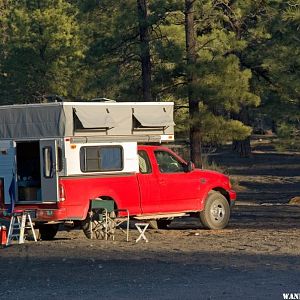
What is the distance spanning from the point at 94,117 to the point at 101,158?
2.87 ft

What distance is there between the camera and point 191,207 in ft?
58.6

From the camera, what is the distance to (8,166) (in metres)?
16.7

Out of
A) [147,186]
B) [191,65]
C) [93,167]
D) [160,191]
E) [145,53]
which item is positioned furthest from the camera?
[145,53]

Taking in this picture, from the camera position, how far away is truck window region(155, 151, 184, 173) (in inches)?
696

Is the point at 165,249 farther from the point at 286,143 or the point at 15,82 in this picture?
the point at 15,82

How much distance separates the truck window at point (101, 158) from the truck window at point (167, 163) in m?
1.18

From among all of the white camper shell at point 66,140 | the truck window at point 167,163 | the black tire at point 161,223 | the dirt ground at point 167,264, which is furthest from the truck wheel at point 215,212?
the white camper shell at point 66,140

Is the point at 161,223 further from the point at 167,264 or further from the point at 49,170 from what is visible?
the point at 167,264

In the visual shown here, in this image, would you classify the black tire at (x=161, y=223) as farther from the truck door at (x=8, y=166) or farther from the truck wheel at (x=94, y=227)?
the truck door at (x=8, y=166)

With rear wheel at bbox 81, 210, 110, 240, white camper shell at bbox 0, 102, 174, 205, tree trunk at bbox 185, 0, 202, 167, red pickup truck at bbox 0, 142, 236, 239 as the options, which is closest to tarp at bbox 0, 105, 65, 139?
white camper shell at bbox 0, 102, 174, 205

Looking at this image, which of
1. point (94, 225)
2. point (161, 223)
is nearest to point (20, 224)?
point (94, 225)

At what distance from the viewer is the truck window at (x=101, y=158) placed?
16250 mm

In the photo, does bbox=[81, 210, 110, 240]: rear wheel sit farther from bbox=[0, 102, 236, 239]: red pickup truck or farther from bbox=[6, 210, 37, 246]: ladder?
bbox=[6, 210, 37, 246]: ladder

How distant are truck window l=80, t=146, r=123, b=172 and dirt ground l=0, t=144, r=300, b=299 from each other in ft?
4.78
